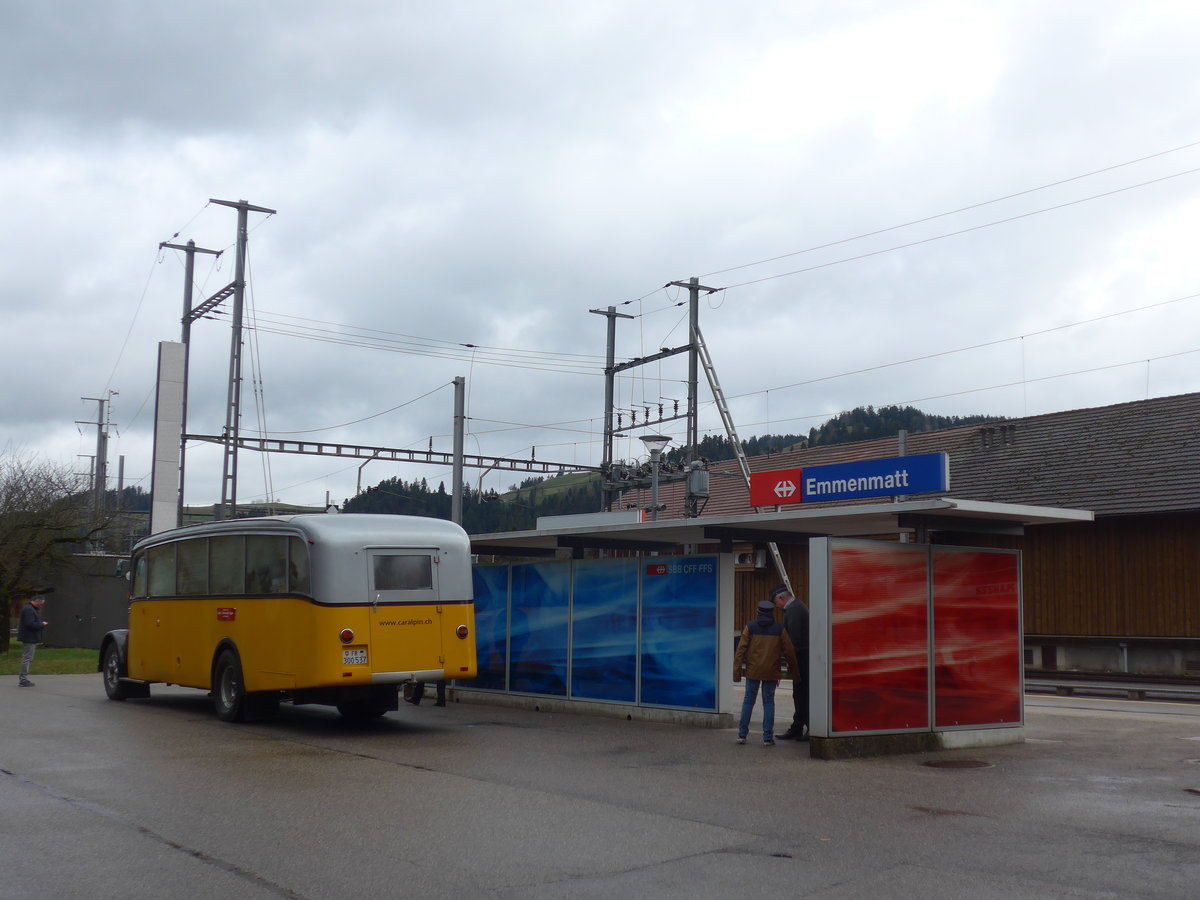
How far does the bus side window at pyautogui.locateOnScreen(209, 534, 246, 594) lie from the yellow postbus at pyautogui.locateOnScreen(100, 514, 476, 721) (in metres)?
0.02

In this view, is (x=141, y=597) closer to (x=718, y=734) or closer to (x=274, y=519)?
(x=274, y=519)

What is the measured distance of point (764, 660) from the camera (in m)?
13.7

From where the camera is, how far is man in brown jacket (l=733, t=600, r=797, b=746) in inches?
541

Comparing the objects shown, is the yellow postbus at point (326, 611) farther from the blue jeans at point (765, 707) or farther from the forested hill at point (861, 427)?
the forested hill at point (861, 427)

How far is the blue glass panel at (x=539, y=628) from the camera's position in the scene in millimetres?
18391

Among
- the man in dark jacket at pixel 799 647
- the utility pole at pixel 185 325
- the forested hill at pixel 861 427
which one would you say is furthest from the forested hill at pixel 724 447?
the man in dark jacket at pixel 799 647

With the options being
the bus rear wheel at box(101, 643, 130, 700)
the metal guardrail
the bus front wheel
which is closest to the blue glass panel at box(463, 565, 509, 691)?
the bus front wheel

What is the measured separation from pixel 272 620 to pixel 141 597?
5391 mm

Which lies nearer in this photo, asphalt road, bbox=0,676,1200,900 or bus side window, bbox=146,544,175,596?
asphalt road, bbox=0,676,1200,900

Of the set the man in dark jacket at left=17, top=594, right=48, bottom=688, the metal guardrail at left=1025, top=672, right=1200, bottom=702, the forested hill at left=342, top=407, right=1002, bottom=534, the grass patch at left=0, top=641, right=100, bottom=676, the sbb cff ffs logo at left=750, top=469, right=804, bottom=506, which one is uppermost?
the forested hill at left=342, top=407, right=1002, bottom=534

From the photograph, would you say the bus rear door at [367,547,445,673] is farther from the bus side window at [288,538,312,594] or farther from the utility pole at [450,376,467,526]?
the utility pole at [450,376,467,526]

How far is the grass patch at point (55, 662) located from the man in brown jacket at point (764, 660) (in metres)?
20.1

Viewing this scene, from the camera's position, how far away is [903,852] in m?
7.84

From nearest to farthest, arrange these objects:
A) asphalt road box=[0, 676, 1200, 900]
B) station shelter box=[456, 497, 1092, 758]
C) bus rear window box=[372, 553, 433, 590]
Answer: asphalt road box=[0, 676, 1200, 900] < station shelter box=[456, 497, 1092, 758] < bus rear window box=[372, 553, 433, 590]
